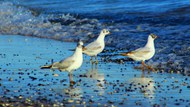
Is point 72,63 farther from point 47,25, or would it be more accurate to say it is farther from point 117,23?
point 47,25

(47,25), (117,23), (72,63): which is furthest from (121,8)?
(72,63)

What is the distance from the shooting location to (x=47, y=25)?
2277 cm

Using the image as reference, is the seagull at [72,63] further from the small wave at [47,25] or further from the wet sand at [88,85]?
the small wave at [47,25]

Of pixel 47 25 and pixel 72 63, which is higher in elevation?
pixel 47 25

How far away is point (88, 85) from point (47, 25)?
11.7 metres

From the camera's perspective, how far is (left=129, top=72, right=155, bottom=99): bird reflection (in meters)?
10.5

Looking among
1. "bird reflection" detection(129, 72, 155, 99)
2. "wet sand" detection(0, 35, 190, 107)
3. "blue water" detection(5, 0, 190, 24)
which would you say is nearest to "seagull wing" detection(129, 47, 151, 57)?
"wet sand" detection(0, 35, 190, 107)

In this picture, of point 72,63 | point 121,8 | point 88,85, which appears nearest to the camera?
point 88,85

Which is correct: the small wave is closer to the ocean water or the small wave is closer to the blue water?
the ocean water

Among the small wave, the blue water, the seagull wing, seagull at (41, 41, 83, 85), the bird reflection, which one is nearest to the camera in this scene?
the bird reflection

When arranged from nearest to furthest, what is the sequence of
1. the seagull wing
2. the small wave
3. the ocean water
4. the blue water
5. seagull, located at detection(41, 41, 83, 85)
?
1. seagull, located at detection(41, 41, 83, 85)
2. the seagull wing
3. the ocean water
4. the small wave
5. the blue water

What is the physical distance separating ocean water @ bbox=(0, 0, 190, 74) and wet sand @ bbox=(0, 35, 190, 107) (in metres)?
1.15

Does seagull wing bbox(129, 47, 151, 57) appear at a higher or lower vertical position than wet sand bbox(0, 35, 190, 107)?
higher

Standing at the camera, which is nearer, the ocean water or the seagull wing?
the seagull wing
